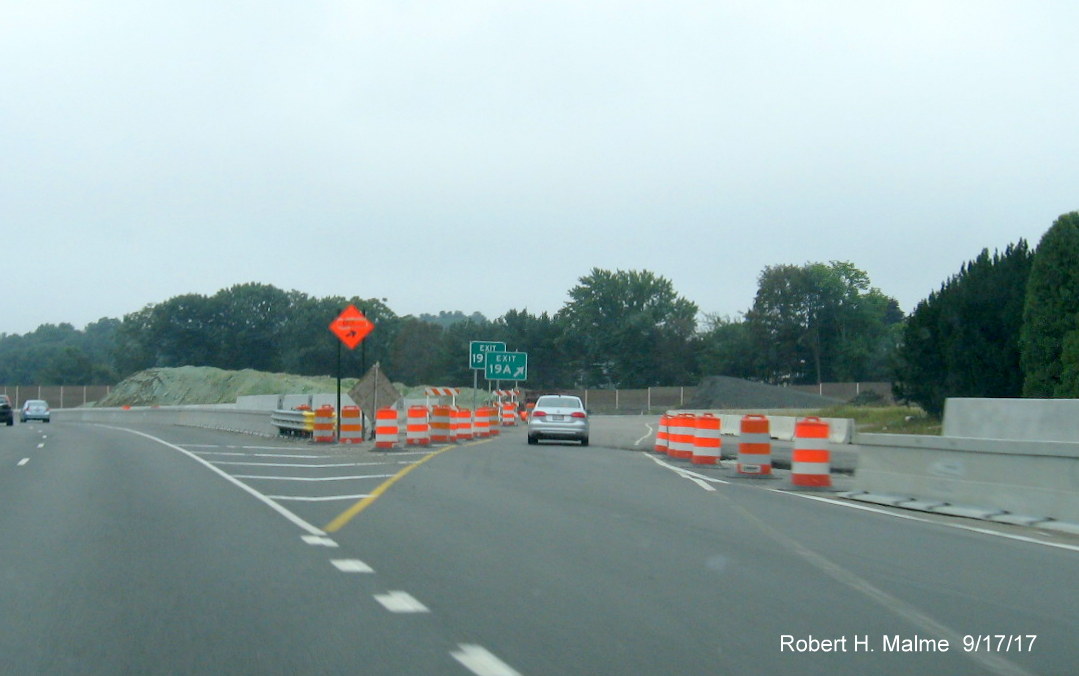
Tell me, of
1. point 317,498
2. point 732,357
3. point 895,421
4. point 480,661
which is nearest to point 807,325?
point 732,357

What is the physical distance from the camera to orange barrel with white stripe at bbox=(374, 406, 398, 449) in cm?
2791

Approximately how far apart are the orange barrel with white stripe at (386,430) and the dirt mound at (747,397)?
58.2 metres

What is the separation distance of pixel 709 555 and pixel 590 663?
13.9ft

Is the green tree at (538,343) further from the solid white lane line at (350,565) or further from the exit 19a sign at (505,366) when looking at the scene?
the solid white lane line at (350,565)

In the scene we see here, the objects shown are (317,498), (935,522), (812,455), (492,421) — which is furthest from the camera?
(492,421)

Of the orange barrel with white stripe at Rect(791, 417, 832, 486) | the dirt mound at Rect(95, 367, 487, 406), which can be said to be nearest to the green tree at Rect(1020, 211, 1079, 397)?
the orange barrel with white stripe at Rect(791, 417, 832, 486)

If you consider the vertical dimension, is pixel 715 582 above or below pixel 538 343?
below

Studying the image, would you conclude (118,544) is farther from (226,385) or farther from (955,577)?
(226,385)

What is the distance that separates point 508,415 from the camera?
169ft

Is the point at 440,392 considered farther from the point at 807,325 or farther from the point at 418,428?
the point at 807,325

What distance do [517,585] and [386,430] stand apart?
19.3 metres

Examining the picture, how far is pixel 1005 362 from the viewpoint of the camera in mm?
37500

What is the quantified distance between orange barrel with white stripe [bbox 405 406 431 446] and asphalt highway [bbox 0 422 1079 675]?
13.3m

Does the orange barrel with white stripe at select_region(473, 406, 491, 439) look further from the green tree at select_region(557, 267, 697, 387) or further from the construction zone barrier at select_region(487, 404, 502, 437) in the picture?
the green tree at select_region(557, 267, 697, 387)
